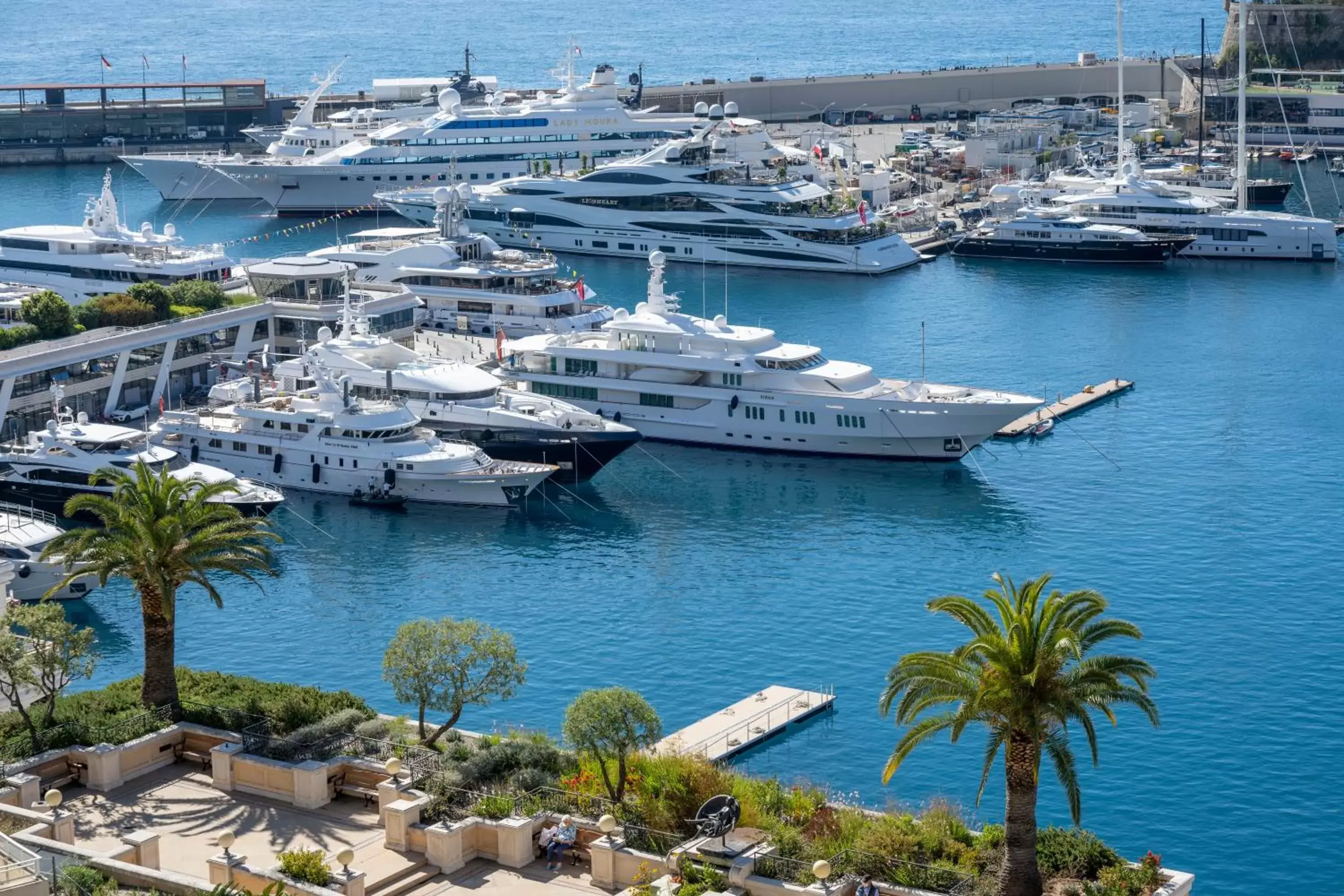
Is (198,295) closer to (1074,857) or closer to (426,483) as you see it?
(426,483)

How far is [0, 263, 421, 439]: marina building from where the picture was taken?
65.0 metres

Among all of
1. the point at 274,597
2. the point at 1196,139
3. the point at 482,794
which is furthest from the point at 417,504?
the point at 1196,139

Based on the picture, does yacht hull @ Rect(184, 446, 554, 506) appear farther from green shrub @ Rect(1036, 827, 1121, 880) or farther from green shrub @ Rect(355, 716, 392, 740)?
green shrub @ Rect(1036, 827, 1121, 880)

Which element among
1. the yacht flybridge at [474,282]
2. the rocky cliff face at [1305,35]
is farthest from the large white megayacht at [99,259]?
the rocky cliff face at [1305,35]

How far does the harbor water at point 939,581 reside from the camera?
4072cm

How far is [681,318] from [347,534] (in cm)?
1626

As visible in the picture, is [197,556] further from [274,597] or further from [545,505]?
[545,505]

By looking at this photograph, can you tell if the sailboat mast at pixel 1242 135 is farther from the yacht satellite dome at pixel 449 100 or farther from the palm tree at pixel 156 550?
the palm tree at pixel 156 550

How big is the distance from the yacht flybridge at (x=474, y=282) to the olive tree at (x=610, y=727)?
4590 centimetres

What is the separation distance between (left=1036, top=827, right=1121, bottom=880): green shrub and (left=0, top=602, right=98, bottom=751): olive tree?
16.1 m

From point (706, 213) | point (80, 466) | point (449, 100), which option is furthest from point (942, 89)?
point (80, 466)

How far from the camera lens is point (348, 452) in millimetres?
60938

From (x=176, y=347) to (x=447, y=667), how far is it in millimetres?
39271

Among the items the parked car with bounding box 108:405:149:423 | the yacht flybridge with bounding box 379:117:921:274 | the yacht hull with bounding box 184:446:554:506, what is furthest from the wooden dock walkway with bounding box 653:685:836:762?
the yacht flybridge with bounding box 379:117:921:274
